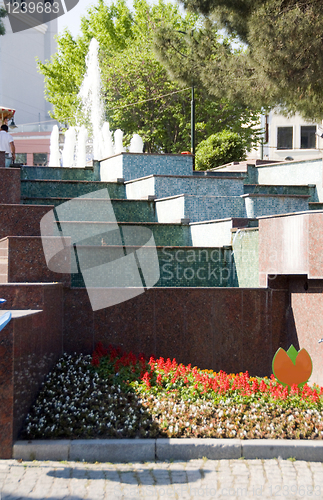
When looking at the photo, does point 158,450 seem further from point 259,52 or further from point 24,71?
point 24,71

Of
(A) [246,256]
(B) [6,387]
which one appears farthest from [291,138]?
(B) [6,387]

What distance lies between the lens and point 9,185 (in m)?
10.6

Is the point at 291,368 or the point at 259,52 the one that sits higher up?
the point at 259,52

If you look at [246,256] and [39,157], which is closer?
[246,256]

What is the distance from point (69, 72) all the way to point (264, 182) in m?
21.1

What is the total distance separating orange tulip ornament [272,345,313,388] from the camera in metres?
6.70

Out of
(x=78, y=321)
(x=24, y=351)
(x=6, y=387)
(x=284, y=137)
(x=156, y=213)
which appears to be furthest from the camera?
(x=284, y=137)

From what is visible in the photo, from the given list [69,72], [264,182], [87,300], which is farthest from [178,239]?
[69,72]

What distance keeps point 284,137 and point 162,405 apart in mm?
35115

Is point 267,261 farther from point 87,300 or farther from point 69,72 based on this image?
point 69,72

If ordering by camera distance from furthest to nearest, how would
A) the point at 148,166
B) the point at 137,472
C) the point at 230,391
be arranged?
1. the point at 148,166
2. the point at 230,391
3. the point at 137,472

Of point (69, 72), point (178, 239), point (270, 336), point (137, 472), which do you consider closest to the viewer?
point (137, 472)

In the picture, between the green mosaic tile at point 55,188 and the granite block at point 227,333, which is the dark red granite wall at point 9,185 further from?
the granite block at point 227,333

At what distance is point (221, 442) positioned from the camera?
568cm
